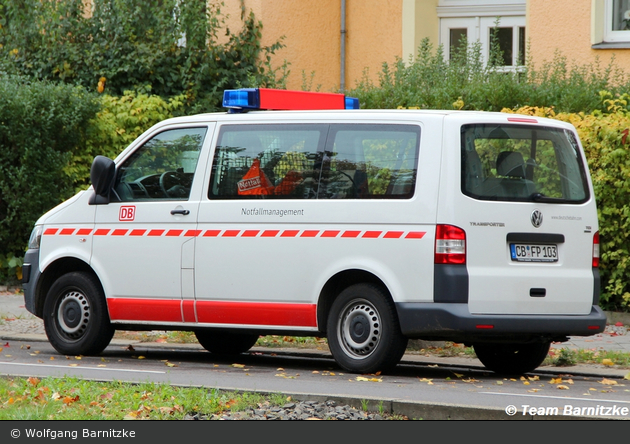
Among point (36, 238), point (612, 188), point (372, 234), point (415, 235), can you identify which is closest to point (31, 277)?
point (36, 238)

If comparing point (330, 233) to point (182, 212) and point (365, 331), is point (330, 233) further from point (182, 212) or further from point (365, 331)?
point (182, 212)

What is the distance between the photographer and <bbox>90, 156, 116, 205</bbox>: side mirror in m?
9.28

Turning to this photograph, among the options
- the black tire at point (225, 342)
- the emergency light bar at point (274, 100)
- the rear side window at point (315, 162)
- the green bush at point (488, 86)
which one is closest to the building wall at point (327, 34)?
the green bush at point (488, 86)

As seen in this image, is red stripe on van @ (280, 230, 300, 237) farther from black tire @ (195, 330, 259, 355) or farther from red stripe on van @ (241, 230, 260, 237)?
black tire @ (195, 330, 259, 355)

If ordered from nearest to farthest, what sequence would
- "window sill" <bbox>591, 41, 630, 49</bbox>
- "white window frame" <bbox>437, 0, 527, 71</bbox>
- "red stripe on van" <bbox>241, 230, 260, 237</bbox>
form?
"red stripe on van" <bbox>241, 230, 260, 237</bbox> → "window sill" <bbox>591, 41, 630, 49</bbox> → "white window frame" <bbox>437, 0, 527, 71</bbox>

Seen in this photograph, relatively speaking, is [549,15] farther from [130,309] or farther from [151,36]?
[130,309]

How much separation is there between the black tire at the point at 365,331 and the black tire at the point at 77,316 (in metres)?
2.29

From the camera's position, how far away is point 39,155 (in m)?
14.4

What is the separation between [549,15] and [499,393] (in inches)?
406

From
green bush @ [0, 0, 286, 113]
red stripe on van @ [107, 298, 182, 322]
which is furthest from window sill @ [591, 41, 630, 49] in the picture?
red stripe on van @ [107, 298, 182, 322]

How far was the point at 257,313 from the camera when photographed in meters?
8.62

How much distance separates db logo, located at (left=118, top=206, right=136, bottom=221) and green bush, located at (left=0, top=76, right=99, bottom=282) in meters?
5.46

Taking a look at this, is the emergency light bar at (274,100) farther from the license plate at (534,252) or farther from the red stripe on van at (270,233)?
the license plate at (534,252)

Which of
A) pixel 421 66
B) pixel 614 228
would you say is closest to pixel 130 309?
pixel 614 228
